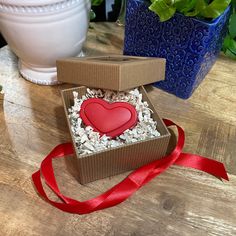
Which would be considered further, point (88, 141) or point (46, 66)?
point (46, 66)

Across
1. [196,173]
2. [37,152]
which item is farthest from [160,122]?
[37,152]

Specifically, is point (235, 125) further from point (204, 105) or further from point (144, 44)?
point (144, 44)

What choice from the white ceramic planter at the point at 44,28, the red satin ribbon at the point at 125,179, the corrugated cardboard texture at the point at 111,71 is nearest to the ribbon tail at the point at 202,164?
the red satin ribbon at the point at 125,179

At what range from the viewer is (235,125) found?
1.75 ft

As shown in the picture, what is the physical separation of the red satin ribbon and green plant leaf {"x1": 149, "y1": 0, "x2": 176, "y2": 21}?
0.17 metres

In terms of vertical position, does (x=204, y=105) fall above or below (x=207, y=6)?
below

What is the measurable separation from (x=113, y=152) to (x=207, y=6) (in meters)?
0.26

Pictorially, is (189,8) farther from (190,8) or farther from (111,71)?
(111,71)

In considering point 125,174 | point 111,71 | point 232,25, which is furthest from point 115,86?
point 232,25

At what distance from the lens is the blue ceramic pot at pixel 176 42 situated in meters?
0.49

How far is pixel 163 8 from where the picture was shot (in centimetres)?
48

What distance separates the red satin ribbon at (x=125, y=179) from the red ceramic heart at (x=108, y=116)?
0.19ft

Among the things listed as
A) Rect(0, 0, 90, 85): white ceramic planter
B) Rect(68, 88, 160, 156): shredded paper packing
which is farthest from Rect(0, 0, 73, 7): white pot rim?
Rect(68, 88, 160, 156): shredded paper packing

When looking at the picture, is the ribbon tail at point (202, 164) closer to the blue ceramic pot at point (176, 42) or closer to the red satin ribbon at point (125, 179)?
the red satin ribbon at point (125, 179)
